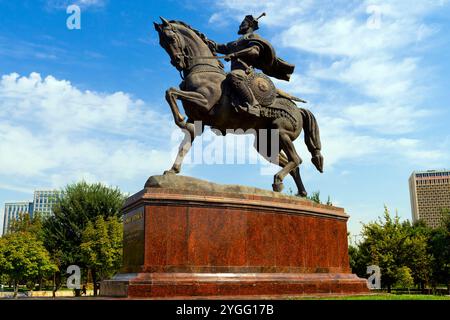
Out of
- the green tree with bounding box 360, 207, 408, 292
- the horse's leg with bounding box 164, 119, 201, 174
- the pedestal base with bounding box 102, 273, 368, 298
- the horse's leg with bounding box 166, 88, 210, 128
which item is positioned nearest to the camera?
the pedestal base with bounding box 102, 273, 368, 298

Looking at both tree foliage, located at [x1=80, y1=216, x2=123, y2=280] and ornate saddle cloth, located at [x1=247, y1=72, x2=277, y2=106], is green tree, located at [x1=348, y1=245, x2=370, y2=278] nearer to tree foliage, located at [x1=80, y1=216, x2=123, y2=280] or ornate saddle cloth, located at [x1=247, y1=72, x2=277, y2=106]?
tree foliage, located at [x1=80, y1=216, x2=123, y2=280]

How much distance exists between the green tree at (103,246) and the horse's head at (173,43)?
84.0ft

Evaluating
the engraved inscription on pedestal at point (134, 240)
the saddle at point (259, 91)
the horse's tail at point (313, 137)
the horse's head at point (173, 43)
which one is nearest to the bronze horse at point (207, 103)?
the horse's head at point (173, 43)

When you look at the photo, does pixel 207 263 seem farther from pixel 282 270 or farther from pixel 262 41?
pixel 262 41

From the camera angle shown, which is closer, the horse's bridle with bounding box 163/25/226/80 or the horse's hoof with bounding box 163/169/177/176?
the horse's hoof with bounding box 163/169/177/176

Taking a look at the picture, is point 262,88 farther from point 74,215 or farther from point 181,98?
point 74,215

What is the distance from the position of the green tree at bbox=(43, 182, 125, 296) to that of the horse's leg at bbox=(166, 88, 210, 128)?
100 ft

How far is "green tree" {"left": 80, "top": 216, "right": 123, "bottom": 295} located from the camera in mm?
35531

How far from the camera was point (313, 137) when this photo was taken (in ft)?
45.3

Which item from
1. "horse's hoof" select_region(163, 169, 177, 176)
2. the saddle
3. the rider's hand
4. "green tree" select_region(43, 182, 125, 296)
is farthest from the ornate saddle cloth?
"green tree" select_region(43, 182, 125, 296)

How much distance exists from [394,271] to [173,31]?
28.2 meters

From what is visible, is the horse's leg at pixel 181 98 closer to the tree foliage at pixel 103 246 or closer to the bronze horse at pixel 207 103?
the bronze horse at pixel 207 103

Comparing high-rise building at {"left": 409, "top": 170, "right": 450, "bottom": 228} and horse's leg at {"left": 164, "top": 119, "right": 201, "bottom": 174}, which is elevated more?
high-rise building at {"left": 409, "top": 170, "right": 450, "bottom": 228}

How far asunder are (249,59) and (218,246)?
17.4ft
